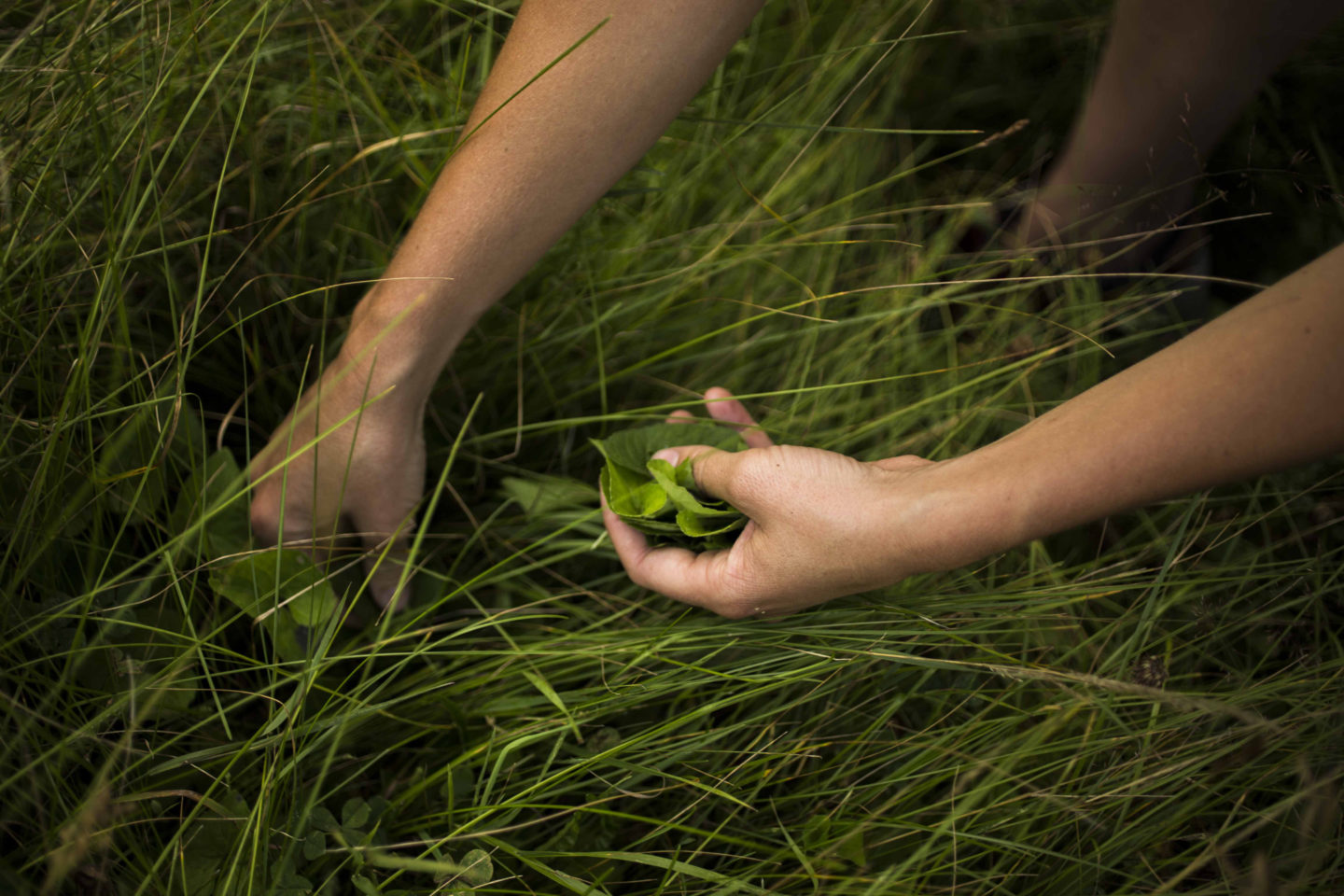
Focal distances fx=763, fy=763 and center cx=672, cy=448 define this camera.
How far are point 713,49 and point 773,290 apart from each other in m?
0.67

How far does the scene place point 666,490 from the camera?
0.99 metres

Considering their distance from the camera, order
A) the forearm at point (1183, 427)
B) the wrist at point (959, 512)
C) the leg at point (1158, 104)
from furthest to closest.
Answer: the leg at point (1158, 104) → the wrist at point (959, 512) → the forearm at point (1183, 427)

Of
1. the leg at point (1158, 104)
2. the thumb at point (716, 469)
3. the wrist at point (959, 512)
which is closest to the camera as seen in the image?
the wrist at point (959, 512)

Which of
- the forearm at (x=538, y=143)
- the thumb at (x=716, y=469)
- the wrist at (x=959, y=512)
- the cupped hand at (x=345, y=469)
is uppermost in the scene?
the forearm at (x=538, y=143)

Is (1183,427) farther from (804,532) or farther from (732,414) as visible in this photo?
(732,414)

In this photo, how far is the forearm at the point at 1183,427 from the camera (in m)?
0.63

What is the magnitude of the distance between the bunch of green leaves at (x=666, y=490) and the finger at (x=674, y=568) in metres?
0.02

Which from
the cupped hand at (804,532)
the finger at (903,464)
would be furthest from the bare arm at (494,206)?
the finger at (903,464)

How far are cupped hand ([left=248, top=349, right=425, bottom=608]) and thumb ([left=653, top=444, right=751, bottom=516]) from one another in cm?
35

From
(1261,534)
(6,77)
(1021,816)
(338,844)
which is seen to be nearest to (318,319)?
(6,77)

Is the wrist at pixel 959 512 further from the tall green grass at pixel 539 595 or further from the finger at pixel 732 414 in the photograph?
the finger at pixel 732 414

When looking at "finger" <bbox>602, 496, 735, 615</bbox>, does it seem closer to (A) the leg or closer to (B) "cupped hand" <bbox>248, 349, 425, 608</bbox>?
(B) "cupped hand" <bbox>248, 349, 425, 608</bbox>

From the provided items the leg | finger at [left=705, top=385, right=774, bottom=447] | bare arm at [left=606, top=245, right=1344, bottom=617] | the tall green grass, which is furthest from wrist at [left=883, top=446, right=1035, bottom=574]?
the leg

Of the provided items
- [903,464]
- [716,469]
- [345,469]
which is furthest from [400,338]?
[903,464]
